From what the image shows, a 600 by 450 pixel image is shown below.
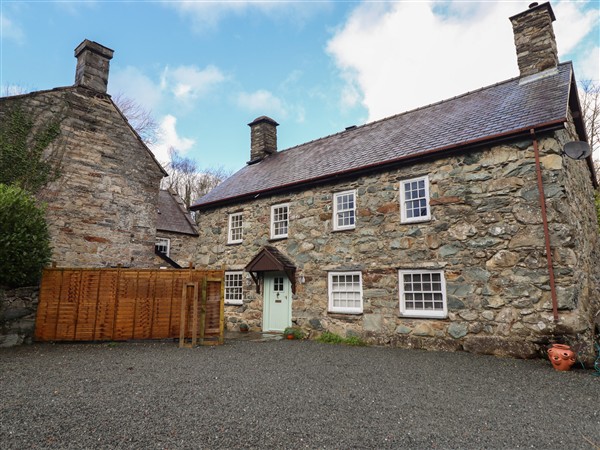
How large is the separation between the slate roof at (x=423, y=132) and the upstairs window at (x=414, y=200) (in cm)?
79

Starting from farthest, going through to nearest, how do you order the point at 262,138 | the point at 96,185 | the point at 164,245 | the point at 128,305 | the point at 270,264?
the point at 164,245 < the point at 262,138 < the point at 96,185 < the point at 270,264 < the point at 128,305

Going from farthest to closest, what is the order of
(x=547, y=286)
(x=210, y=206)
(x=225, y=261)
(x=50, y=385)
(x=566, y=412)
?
(x=210, y=206)
(x=225, y=261)
(x=547, y=286)
(x=50, y=385)
(x=566, y=412)

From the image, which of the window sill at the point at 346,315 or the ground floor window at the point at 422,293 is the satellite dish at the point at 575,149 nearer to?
the ground floor window at the point at 422,293

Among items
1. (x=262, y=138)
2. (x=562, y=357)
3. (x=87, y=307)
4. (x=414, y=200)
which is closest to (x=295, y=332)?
(x=414, y=200)

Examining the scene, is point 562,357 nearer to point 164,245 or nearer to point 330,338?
point 330,338

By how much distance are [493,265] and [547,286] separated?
3.83 ft

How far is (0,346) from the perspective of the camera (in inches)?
353

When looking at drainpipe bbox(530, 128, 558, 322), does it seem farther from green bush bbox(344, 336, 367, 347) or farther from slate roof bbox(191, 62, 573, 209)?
green bush bbox(344, 336, 367, 347)

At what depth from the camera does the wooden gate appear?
32.1 ft

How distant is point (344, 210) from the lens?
1179 centimetres

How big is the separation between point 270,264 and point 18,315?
23.4 ft

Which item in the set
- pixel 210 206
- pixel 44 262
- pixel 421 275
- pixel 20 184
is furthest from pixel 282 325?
pixel 20 184

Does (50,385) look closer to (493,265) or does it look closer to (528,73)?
(493,265)

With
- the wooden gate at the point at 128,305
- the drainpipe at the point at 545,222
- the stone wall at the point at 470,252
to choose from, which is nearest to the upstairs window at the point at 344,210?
the stone wall at the point at 470,252
